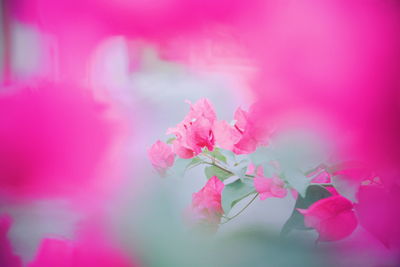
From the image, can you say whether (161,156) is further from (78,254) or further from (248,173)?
(78,254)

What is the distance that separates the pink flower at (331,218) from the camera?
122 centimetres

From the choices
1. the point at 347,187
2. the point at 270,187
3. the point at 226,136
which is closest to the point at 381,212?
the point at 347,187

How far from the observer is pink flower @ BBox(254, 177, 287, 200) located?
1.23 metres

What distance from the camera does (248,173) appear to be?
1.24 metres

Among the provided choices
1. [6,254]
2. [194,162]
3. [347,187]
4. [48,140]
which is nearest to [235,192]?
[194,162]

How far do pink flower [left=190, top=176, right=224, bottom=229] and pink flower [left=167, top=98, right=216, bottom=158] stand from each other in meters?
0.14

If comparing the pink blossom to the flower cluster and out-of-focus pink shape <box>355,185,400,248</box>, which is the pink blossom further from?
out-of-focus pink shape <box>355,185,400,248</box>

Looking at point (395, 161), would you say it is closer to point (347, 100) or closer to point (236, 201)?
point (347, 100)

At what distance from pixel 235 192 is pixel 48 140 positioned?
0.78 meters

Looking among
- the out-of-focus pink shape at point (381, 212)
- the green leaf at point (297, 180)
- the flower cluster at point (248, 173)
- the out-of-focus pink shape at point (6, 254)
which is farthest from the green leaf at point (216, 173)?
the out-of-focus pink shape at point (6, 254)

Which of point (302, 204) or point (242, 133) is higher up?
point (242, 133)

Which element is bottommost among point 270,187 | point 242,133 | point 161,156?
point 270,187

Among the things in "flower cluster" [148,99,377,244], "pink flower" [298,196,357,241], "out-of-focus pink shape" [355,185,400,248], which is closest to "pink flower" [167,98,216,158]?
"flower cluster" [148,99,377,244]

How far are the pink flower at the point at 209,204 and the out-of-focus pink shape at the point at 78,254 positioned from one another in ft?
1.11
